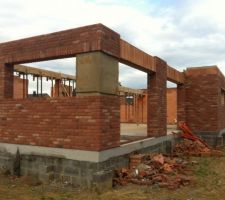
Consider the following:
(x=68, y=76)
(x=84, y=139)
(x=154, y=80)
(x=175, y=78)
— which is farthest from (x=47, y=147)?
(x=68, y=76)

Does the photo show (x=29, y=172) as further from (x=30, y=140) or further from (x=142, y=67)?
(x=142, y=67)

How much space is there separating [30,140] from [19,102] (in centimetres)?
114

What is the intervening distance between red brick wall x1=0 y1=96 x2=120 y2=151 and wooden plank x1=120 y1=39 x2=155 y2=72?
1.38 meters

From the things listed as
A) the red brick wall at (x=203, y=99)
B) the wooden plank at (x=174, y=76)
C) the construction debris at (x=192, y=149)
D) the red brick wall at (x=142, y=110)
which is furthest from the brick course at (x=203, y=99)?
the red brick wall at (x=142, y=110)

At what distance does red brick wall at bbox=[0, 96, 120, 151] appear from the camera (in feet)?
24.6

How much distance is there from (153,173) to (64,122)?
2558mm

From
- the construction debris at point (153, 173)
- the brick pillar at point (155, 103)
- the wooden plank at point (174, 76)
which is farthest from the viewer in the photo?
the wooden plank at point (174, 76)

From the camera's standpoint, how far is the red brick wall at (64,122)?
7.50 metres

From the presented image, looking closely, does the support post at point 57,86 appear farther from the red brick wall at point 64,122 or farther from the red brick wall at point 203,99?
the red brick wall at point 64,122

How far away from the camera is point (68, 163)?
25.5ft

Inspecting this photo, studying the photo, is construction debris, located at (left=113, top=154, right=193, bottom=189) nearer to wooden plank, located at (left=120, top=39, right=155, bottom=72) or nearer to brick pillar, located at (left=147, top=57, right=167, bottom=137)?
brick pillar, located at (left=147, top=57, right=167, bottom=137)

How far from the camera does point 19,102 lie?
907cm

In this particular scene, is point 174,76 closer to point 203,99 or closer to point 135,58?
point 203,99

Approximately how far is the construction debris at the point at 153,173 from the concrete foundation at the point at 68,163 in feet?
0.83
